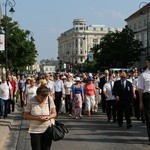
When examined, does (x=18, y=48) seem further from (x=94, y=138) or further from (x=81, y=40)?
(x=81, y=40)

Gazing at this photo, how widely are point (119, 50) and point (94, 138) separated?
75808 mm

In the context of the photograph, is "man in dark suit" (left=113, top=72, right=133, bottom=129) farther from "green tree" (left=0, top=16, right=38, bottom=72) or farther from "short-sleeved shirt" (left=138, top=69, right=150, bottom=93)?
"green tree" (left=0, top=16, right=38, bottom=72)

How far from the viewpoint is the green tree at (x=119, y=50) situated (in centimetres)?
8844

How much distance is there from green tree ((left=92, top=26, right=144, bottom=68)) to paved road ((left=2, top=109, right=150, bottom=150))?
235 ft

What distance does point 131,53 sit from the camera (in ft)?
292

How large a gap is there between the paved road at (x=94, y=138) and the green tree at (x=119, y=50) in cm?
7162

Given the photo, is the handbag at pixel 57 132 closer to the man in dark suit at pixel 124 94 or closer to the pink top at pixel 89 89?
the man in dark suit at pixel 124 94

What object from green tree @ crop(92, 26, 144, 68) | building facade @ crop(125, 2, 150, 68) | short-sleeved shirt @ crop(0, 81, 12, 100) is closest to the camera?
short-sleeved shirt @ crop(0, 81, 12, 100)

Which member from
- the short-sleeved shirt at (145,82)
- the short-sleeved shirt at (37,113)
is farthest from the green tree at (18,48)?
the short-sleeved shirt at (37,113)

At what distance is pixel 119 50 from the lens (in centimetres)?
8831

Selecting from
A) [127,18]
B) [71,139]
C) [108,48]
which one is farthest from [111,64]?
[71,139]

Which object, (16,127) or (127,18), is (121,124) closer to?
(16,127)

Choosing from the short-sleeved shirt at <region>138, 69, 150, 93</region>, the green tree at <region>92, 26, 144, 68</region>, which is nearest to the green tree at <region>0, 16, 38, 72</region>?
the green tree at <region>92, 26, 144, 68</region>

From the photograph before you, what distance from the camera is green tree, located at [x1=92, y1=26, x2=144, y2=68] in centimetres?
8844
